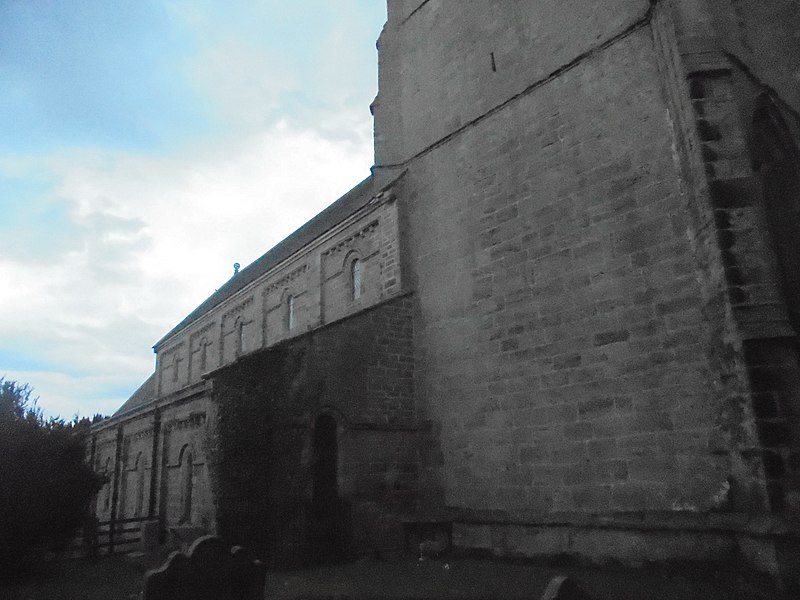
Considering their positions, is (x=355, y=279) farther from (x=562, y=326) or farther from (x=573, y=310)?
(x=573, y=310)

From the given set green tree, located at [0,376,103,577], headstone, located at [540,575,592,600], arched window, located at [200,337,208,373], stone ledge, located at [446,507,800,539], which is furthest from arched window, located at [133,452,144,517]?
headstone, located at [540,575,592,600]

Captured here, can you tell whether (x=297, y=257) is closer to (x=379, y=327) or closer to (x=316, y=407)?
Answer: (x=379, y=327)

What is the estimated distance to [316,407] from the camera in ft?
36.7

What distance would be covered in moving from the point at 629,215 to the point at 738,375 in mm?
3183

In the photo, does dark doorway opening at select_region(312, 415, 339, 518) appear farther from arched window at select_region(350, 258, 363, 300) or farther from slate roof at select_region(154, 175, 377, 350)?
slate roof at select_region(154, 175, 377, 350)

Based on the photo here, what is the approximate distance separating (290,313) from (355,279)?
15.0 feet

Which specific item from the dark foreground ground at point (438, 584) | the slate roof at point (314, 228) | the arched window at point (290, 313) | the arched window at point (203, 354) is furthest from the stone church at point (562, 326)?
the arched window at point (203, 354)

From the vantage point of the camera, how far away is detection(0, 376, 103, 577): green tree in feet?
38.0

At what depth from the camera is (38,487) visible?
12062mm

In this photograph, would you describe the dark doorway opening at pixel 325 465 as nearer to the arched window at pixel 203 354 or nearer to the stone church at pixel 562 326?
the stone church at pixel 562 326

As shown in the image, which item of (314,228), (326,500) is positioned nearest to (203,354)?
(314,228)

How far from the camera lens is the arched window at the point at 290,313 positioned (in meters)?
21.0

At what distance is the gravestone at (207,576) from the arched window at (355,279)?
11812 millimetres

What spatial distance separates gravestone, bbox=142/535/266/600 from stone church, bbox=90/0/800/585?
450 cm
